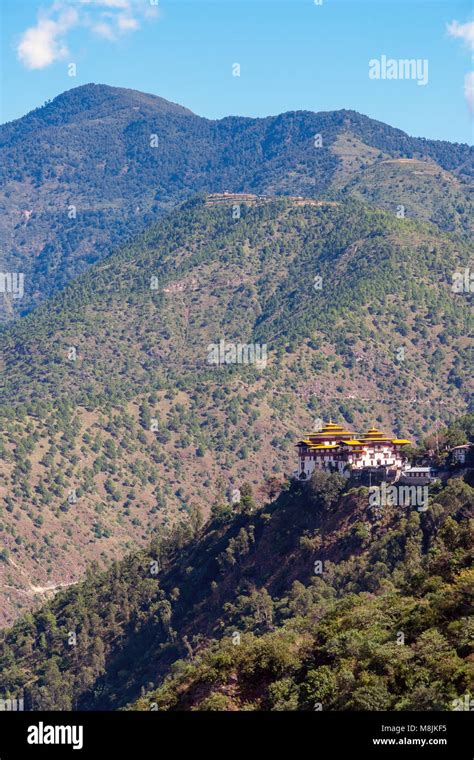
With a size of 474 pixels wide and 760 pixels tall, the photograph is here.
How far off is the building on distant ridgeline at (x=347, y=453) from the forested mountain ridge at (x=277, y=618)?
68.4 inches

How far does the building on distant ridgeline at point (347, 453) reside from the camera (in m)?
99.8

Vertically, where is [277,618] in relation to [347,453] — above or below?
below

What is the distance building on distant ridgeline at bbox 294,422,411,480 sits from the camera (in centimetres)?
9981

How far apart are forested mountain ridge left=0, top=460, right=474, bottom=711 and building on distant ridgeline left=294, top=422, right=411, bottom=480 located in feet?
5.70

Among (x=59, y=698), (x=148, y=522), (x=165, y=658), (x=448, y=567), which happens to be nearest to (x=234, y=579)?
(x=165, y=658)

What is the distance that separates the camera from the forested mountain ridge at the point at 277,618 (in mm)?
54125

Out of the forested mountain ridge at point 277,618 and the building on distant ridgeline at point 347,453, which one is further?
the building on distant ridgeline at point 347,453

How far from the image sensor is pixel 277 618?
9281cm

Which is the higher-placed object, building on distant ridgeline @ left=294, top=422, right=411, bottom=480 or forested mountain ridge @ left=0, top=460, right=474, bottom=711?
building on distant ridgeline @ left=294, top=422, right=411, bottom=480

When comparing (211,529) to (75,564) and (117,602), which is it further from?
(75,564)

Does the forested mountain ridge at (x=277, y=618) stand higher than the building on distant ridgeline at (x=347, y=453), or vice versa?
the building on distant ridgeline at (x=347, y=453)

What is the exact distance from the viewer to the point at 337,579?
9275 cm

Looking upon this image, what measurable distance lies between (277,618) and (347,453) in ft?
43.3

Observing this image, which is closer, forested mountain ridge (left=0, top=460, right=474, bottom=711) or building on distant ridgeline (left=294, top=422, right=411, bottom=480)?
forested mountain ridge (left=0, top=460, right=474, bottom=711)
